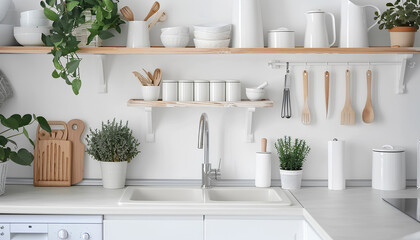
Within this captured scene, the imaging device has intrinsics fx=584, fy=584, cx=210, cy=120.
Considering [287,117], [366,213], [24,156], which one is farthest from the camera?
[287,117]

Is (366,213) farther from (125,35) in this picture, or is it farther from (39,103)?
(39,103)

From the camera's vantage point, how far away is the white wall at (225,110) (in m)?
3.12

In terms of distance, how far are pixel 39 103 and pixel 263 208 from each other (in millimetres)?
1360

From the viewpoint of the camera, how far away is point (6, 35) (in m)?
2.93

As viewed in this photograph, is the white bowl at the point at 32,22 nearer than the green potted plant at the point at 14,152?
No

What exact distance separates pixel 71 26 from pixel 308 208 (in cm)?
141

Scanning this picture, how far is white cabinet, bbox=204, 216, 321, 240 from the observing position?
8.60 ft

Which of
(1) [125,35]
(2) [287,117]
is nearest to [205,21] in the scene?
(1) [125,35]

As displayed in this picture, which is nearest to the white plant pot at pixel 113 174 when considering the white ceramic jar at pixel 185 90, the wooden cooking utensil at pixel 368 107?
the white ceramic jar at pixel 185 90

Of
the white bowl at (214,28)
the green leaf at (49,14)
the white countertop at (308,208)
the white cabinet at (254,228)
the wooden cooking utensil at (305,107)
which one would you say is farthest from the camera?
the wooden cooking utensil at (305,107)

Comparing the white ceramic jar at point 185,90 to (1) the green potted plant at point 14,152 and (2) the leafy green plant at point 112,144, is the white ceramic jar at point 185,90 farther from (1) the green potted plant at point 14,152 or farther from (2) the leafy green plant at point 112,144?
(1) the green potted plant at point 14,152

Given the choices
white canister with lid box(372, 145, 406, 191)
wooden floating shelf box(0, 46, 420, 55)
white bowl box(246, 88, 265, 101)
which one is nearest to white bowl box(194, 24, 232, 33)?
wooden floating shelf box(0, 46, 420, 55)

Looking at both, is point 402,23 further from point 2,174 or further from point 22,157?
point 2,174

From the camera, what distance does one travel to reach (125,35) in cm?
310
